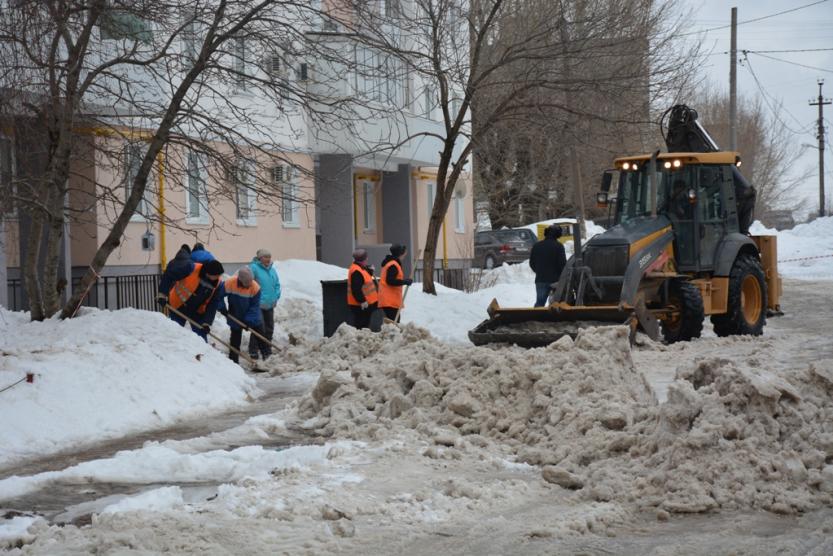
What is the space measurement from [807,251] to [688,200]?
40.0m

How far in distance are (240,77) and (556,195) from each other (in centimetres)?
4184

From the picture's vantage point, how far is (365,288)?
17.7 meters

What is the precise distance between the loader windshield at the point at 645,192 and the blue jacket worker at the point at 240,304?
5878 millimetres

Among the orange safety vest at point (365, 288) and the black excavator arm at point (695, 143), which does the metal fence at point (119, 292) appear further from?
the black excavator arm at point (695, 143)

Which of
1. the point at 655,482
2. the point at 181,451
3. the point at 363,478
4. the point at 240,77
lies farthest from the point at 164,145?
the point at 655,482

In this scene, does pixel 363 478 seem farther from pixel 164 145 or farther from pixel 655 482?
pixel 164 145

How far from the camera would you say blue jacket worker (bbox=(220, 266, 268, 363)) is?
16516 millimetres

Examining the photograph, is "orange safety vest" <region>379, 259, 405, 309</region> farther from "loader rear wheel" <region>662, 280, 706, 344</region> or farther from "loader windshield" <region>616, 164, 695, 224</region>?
"loader rear wheel" <region>662, 280, 706, 344</region>

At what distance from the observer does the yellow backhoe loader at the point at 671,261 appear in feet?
54.2

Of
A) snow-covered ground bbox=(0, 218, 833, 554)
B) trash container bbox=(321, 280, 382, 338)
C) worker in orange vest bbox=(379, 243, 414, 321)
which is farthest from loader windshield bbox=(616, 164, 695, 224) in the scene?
snow-covered ground bbox=(0, 218, 833, 554)

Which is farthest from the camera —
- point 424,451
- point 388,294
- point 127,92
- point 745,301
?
point 745,301

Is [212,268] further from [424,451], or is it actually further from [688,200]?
[424,451]

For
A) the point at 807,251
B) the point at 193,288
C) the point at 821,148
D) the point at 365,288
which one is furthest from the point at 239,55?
the point at 821,148

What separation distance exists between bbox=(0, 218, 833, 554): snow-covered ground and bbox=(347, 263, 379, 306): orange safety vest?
389cm
